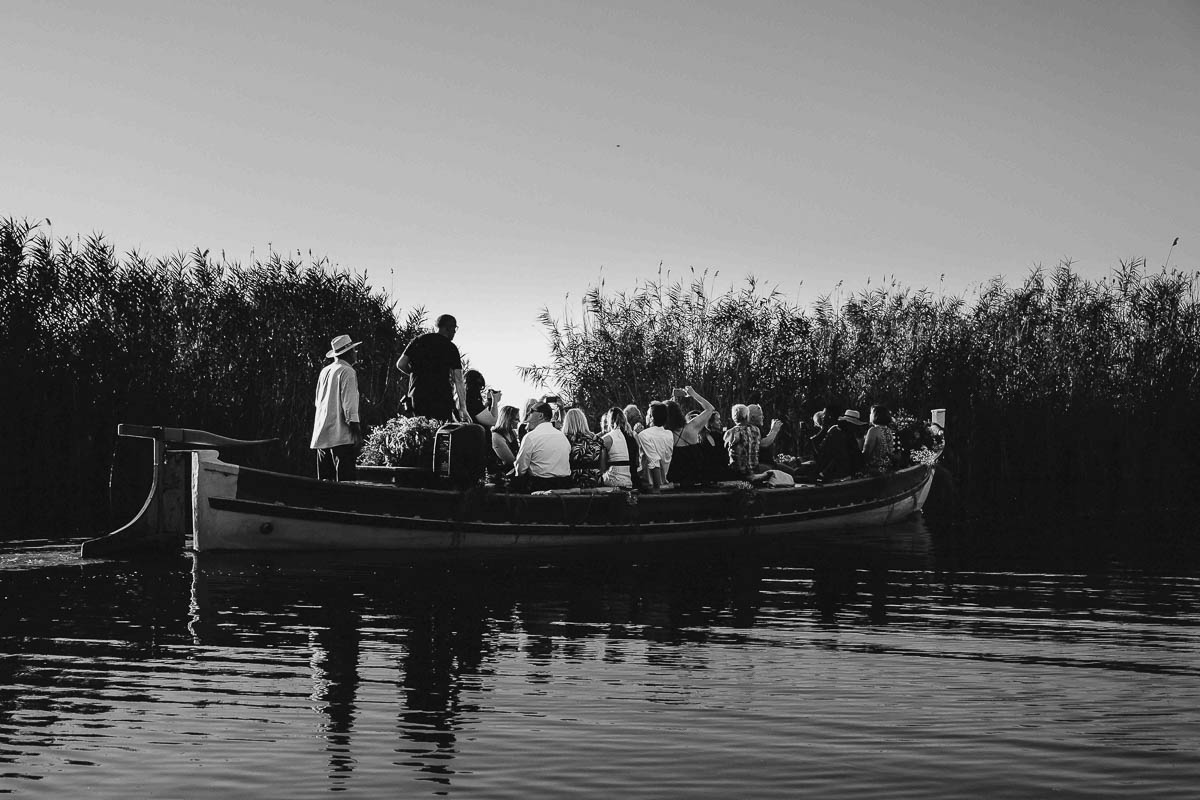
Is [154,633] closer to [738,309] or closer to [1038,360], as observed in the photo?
[738,309]

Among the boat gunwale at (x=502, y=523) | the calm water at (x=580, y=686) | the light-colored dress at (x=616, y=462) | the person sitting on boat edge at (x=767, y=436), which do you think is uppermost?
the person sitting on boat edge at (x=767, y=436)

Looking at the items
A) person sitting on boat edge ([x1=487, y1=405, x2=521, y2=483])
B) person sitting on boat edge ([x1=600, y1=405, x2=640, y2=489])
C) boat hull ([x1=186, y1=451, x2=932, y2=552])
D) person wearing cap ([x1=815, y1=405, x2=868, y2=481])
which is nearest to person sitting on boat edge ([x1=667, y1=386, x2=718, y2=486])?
boat hull ([x1=186, y1=451, x2=932, y2=552])

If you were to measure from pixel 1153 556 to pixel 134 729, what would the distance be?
985cm

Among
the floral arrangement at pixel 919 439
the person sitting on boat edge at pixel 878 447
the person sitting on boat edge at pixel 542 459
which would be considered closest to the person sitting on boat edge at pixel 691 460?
the person sitting on boat edge at pixel 542 459

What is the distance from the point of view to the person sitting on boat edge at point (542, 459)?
36.6 ft

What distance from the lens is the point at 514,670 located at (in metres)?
5.41

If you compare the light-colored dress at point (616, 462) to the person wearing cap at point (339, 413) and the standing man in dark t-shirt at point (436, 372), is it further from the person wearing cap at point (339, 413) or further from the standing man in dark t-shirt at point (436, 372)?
the person wearing cap at point (339, 413)

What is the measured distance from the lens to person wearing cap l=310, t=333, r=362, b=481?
32.6 feet

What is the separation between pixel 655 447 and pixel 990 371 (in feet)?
28.4

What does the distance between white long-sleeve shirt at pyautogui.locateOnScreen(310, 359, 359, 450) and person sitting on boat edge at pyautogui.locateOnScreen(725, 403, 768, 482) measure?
4452mm

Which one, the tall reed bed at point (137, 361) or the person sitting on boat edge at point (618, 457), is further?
the tall reed bed at point (137, 361)

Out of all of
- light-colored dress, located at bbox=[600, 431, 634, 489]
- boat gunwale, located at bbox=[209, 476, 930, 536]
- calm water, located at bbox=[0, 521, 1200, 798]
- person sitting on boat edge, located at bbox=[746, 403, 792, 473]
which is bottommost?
calm water, located at bbox=[0, 521, 1200, 798]

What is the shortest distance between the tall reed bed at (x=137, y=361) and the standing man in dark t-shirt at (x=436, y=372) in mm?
4602

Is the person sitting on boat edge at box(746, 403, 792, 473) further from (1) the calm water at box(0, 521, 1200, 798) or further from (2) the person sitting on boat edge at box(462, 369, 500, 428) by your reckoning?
(1) the calm water at box(0, 521, 1200, 798)
